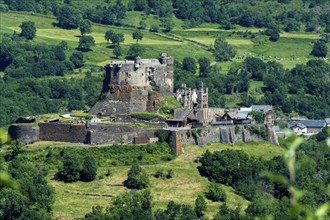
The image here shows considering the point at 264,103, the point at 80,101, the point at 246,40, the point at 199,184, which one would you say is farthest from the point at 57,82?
the point at 199,184

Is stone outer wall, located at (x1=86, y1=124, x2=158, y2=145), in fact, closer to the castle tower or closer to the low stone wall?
the low stone wall

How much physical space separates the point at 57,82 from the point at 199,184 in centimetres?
6191

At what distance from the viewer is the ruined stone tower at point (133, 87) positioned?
87.9 m

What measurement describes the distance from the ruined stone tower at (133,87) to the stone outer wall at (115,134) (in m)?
4.09

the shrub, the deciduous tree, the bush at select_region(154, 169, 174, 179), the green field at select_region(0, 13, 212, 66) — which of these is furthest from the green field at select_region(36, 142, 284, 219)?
the deciduous tree

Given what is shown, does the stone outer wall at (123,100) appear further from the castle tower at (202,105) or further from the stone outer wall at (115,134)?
the castle tower at (202,105)

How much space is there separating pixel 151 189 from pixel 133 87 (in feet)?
38.8

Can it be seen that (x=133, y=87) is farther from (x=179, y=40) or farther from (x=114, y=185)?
(x=179, y=40)

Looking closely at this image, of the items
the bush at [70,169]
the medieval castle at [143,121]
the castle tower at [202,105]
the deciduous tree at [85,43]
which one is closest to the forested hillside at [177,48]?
the deciduous tree at [85,43]

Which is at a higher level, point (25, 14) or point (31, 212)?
point (25, 14)

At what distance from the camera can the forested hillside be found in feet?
454

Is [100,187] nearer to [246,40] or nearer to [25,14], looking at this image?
[246,40]

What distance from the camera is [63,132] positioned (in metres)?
84.9

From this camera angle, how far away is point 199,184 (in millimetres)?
81375
